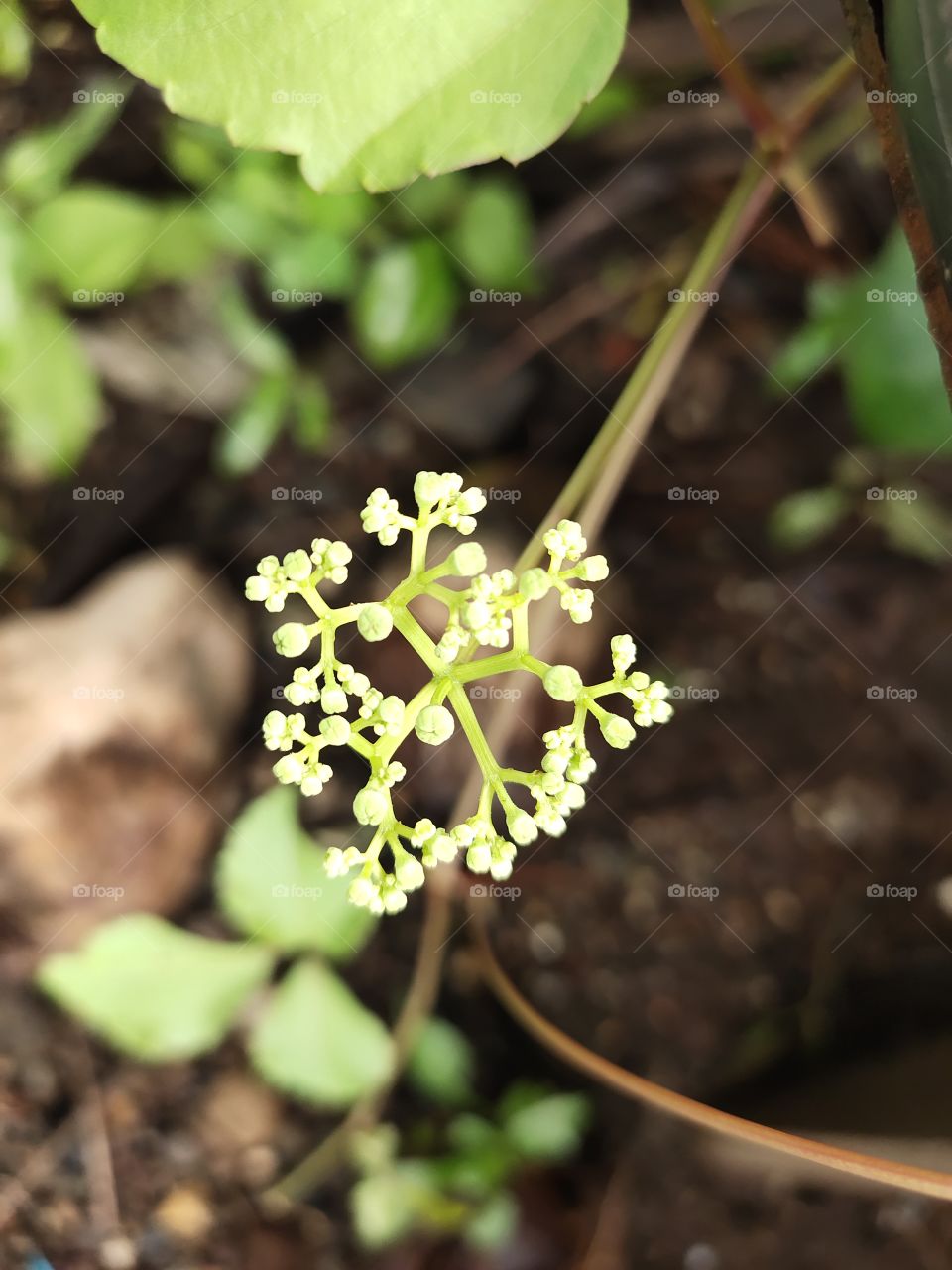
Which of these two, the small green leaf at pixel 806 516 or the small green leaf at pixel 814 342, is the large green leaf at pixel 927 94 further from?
the small green leaf at pixel 806 516

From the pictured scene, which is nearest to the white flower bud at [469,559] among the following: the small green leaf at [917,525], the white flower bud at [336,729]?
the white flower bud at [336,729]

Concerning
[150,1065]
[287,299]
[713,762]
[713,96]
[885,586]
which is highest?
[713,96]

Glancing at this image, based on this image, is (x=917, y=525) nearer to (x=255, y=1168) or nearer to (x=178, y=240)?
(x=178, y=240)

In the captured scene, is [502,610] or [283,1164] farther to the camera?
[283,1164]

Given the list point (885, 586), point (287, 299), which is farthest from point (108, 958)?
point (885, 586)

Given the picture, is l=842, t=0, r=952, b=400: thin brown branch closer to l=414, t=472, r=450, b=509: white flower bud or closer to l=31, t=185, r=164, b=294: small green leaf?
l=414, t=472, r=450, b=509: white flower bud

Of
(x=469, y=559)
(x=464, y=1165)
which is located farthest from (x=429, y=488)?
(x=464, y=1165)

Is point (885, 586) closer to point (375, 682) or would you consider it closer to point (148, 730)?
point (375, 682)
